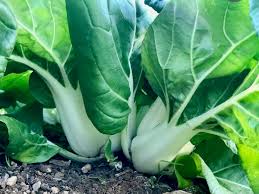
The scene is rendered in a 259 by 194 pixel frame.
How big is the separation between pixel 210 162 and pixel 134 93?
6.7 inches

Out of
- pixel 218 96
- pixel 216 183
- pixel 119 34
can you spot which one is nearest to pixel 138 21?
pixel 119 34

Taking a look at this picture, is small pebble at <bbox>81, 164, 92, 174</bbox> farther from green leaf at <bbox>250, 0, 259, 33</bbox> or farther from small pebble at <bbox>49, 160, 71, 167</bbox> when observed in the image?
green leaf at <bbox>250, 0, 259, 33</bbox>

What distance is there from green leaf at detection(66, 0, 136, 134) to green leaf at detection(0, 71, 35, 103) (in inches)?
4.1

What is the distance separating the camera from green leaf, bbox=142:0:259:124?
0.90 meters

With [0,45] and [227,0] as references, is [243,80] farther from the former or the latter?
[0,45]

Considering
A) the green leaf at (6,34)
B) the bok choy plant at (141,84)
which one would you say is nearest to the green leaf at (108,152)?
the bok choy plant at (141,84)

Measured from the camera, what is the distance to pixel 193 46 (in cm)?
92

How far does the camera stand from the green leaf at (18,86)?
966mm

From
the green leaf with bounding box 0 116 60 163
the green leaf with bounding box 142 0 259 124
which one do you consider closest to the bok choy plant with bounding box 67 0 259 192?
the green leaf with bounding box 142 0 259 124

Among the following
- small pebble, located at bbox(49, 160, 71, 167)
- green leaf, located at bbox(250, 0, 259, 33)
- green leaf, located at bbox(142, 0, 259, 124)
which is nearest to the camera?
green leaf, located at bbox(250, 0, 259, 33)

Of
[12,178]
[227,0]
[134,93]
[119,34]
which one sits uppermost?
[227,0]

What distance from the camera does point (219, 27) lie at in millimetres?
900

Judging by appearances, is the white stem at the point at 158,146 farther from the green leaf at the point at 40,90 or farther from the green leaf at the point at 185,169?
the green leaf at the point at 40,90

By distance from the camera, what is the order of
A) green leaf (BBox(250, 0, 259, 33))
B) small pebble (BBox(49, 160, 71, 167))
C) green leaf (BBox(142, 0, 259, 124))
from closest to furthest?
green leaf (BBox(250, 0, 259, 33)) → green leaf (BBox(142, 0, 259, 124)) → small pebble (BBox(49, 160, 71, 167))
